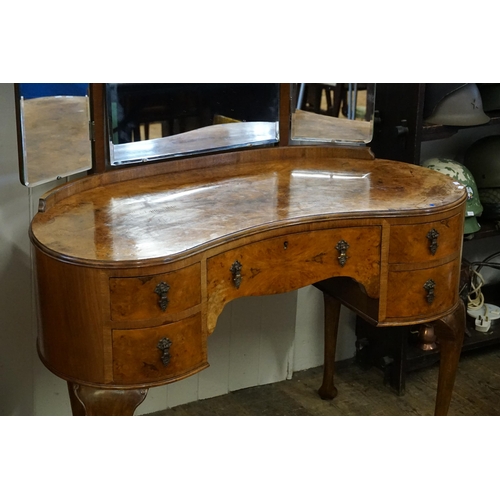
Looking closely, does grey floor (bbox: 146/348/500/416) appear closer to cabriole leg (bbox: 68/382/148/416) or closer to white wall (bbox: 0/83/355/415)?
white wall (bbox: 0/83/355/415)

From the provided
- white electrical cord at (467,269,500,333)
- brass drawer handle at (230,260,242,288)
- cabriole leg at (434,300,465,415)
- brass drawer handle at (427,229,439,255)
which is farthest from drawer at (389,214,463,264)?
white electrical cord at (467,269,500,333)

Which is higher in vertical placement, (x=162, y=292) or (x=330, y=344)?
(x=162, y=292)

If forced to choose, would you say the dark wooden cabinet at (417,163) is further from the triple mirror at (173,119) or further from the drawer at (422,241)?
the drawer at (422,241)

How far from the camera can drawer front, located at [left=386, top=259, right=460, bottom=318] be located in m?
2.77

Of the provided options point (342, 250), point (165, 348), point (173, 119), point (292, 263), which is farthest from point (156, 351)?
point (173, 119)

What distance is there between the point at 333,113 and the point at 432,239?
27.7 inches

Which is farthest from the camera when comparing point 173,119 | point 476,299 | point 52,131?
point 476,299

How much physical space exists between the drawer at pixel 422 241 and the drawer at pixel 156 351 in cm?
70

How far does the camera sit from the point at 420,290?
2795 mm

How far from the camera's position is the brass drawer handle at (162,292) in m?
2.24

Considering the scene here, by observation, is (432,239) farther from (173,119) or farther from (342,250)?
(173,119)

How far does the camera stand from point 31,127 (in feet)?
8.26

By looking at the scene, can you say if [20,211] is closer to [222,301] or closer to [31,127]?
[31,127]

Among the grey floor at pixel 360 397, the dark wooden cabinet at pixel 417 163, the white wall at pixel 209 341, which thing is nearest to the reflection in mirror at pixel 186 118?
the white wall at pixel 209 341
